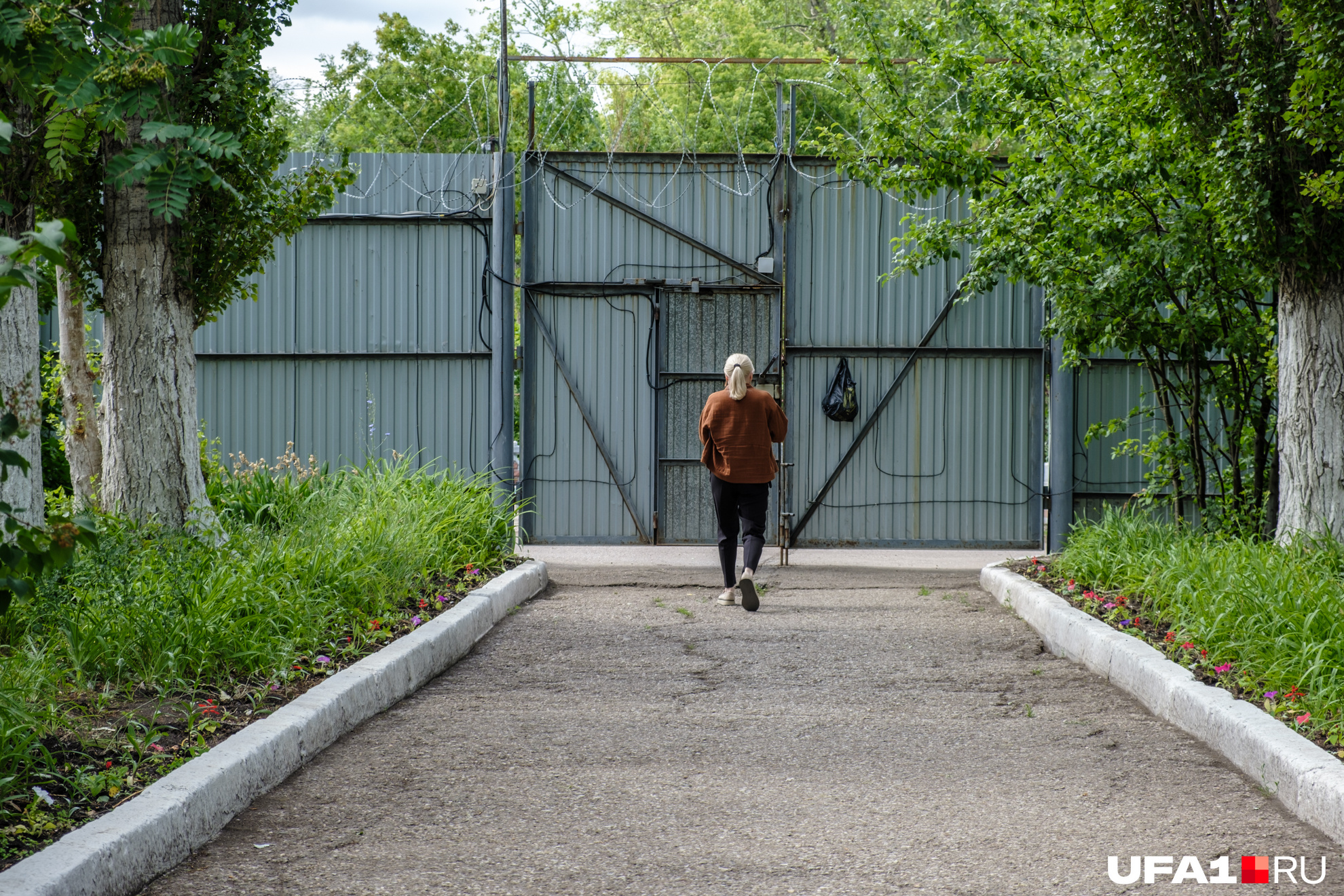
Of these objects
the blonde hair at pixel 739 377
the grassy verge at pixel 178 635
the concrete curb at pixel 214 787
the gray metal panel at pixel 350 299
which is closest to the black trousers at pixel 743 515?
the blonde hair at pixel 739 377

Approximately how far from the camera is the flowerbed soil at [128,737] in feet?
10.3

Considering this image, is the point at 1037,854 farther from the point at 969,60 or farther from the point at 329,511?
the point at 969,60

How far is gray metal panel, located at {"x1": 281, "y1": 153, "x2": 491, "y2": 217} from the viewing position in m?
11.8

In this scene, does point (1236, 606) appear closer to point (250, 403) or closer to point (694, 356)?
point (694, 356)

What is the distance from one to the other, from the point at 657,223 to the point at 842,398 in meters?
2.49

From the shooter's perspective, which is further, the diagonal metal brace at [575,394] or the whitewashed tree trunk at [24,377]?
the diagonal metal brace at [575,394]

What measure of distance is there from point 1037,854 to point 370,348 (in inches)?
380

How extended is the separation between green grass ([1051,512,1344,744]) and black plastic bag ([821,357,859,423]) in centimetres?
385

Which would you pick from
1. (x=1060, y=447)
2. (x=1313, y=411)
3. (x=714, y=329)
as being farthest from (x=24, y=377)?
(x=1060, y=447)

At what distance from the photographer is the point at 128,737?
381cm

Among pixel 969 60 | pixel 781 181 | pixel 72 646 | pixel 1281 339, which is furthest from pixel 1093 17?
pixel 72 646

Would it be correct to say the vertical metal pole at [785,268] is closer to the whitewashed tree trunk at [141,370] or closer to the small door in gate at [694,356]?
the small door in gate at [694,356]

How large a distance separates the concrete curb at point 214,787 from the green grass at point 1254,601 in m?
3.47

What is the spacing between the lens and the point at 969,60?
29.5 ft
